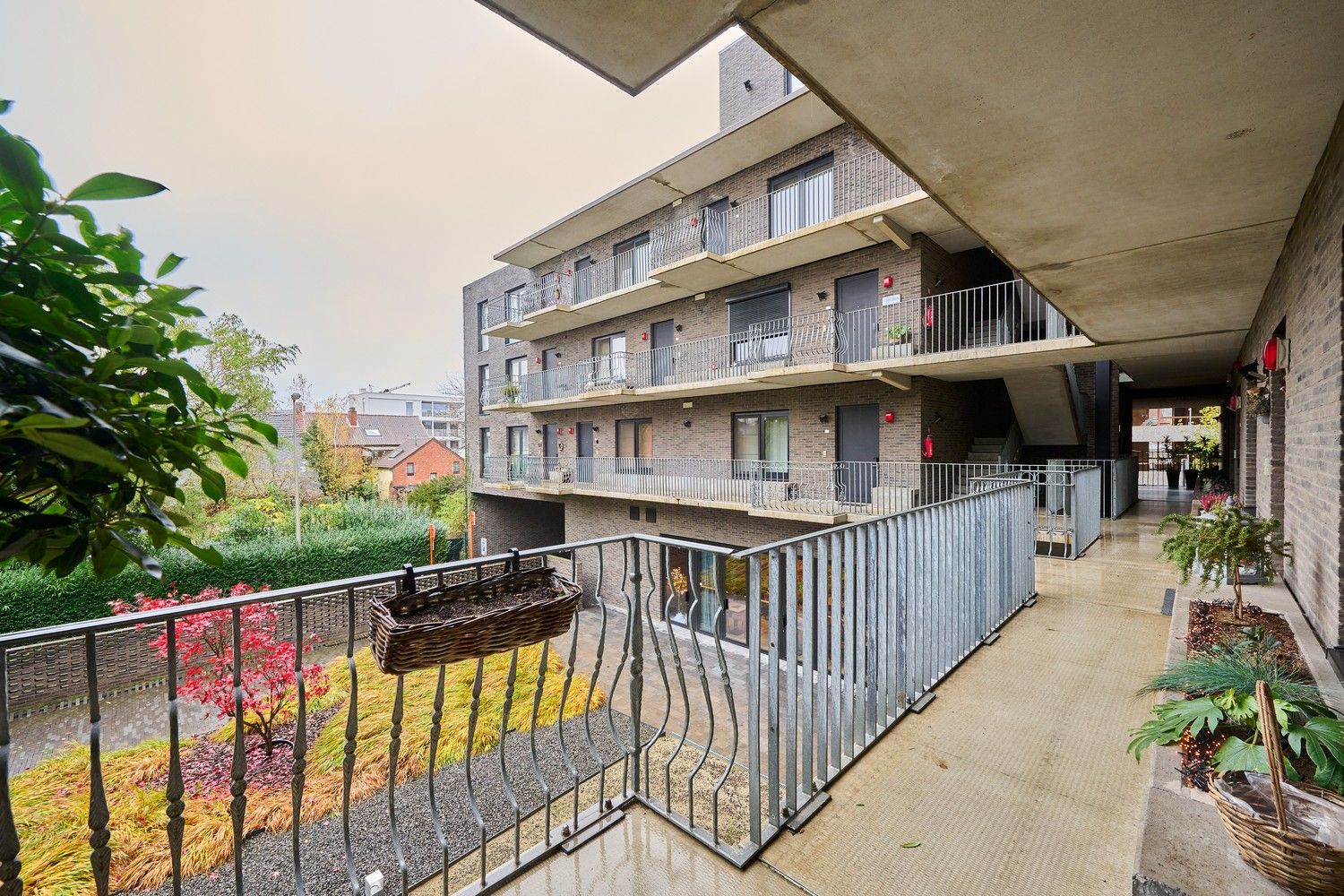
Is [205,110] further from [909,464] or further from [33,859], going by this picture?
[909,464]

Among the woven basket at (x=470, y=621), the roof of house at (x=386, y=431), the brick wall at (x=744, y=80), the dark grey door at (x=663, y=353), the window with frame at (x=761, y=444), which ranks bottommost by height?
the woven basket at (x=470, y=621)

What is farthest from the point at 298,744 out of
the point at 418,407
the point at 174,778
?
the point at 418,407

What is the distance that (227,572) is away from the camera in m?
11.1

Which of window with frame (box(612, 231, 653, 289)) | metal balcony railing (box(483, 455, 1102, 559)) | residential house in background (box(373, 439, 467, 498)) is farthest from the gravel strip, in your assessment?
residential house in background (box(373, 439, 467, 498))

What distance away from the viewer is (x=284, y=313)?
4122 cm

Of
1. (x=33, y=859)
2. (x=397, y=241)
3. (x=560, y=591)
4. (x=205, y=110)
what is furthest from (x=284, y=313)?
(x=560, y=591)

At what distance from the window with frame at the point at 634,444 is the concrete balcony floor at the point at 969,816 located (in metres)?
11.0

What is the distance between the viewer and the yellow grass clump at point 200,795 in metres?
3.85

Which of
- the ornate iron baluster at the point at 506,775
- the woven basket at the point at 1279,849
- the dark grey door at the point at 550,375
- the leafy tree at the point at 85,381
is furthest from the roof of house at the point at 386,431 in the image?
the woven basket at the point at 1279,849

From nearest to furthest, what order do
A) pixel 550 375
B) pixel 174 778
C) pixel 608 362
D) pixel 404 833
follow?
1. pixel 174 778
2. pixel 404 833
3. pixel 608 362
4. pixel 550 375

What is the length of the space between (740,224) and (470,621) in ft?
35.9

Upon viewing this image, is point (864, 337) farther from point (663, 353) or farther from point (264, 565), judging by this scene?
point (264, 565)

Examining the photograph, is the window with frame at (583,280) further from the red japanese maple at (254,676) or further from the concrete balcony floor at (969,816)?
the concrete balcony floor at (969,816)

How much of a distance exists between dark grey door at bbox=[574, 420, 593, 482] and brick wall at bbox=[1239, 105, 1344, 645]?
13.0 meters
